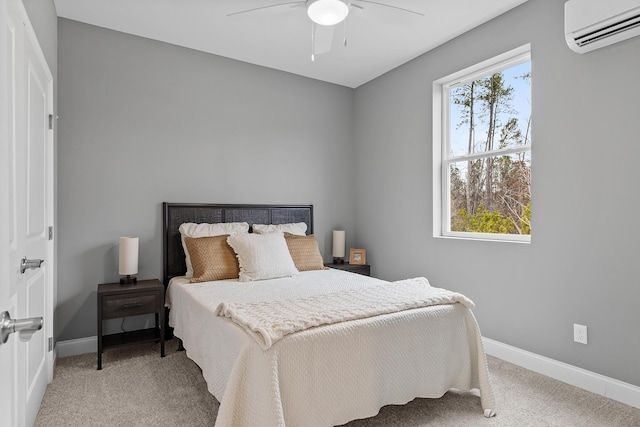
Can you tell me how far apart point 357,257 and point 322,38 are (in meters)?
2.31

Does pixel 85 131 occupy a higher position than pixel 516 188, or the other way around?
pixel 85 131

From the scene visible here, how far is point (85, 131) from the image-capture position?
3219 mm

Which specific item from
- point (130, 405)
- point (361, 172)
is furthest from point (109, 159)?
point (361, 172)

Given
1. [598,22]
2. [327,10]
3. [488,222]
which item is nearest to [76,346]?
[327,10]

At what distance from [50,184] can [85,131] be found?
765 millimetres

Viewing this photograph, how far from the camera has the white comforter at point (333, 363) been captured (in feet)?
5.63

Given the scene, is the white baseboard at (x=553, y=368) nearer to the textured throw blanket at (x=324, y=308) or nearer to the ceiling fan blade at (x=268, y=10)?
the textured throw blanket at (x=324, y=308)

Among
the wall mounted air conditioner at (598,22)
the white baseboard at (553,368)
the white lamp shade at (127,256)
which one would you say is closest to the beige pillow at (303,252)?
the white lamp shade at (127,256)

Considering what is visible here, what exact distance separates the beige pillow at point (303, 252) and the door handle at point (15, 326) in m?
2.80

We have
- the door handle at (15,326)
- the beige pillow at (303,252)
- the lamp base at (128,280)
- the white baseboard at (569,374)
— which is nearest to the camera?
the door handle at (15,326)

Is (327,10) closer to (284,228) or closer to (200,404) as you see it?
(284,228)

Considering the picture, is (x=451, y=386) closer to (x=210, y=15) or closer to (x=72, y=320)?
(x=72, y=320)

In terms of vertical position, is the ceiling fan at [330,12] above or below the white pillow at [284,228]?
above

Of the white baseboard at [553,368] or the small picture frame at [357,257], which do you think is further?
the small picture frame at [357,257]
